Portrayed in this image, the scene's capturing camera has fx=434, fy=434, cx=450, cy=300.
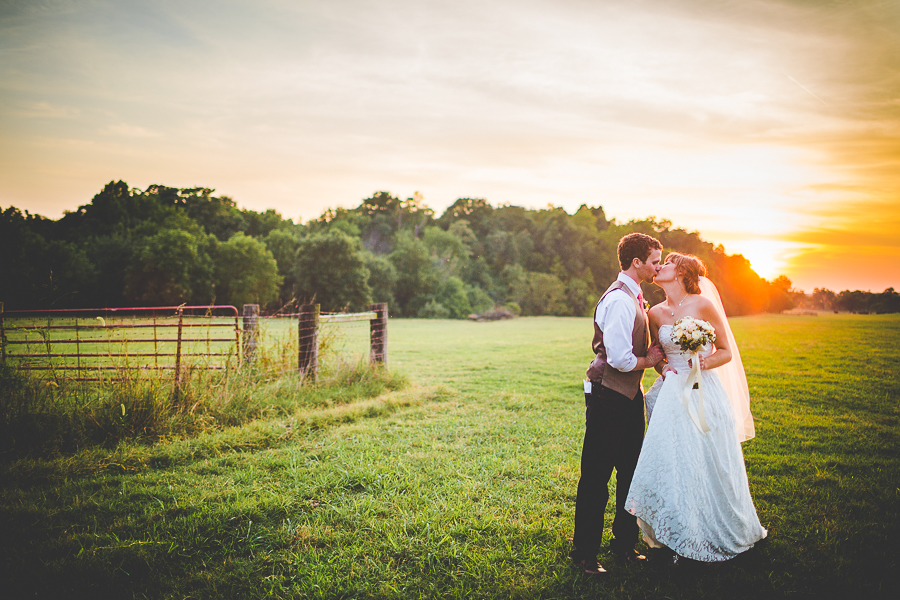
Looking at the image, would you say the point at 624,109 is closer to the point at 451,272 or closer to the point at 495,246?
the point at 451,272

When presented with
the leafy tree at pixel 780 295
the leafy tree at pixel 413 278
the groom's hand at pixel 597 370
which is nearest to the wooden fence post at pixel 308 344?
the groom's hand at pixel 597 370

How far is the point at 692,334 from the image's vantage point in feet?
10.6

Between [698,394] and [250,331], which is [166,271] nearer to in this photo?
[250,331]

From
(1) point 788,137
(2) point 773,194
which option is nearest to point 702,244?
(2) point 773,194

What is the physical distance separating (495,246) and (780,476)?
65.2 meters

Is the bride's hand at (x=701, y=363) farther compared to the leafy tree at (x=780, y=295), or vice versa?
the leafy tree at (x=780, y=295)

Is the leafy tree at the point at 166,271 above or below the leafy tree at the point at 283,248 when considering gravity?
below

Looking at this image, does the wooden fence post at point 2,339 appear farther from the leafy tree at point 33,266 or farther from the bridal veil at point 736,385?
the bridal veil at point 736,385

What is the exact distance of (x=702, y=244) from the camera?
5288cm

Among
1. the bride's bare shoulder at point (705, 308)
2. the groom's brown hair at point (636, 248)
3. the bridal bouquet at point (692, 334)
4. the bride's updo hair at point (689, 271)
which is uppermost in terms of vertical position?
the groom's brown hair at point (636, 248)

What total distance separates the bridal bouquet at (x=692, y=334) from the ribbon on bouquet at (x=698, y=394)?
0.14 m

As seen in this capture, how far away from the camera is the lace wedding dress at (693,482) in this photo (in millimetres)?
3213

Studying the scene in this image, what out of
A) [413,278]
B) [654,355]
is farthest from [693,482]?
[413,278]

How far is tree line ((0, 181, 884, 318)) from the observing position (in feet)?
119
